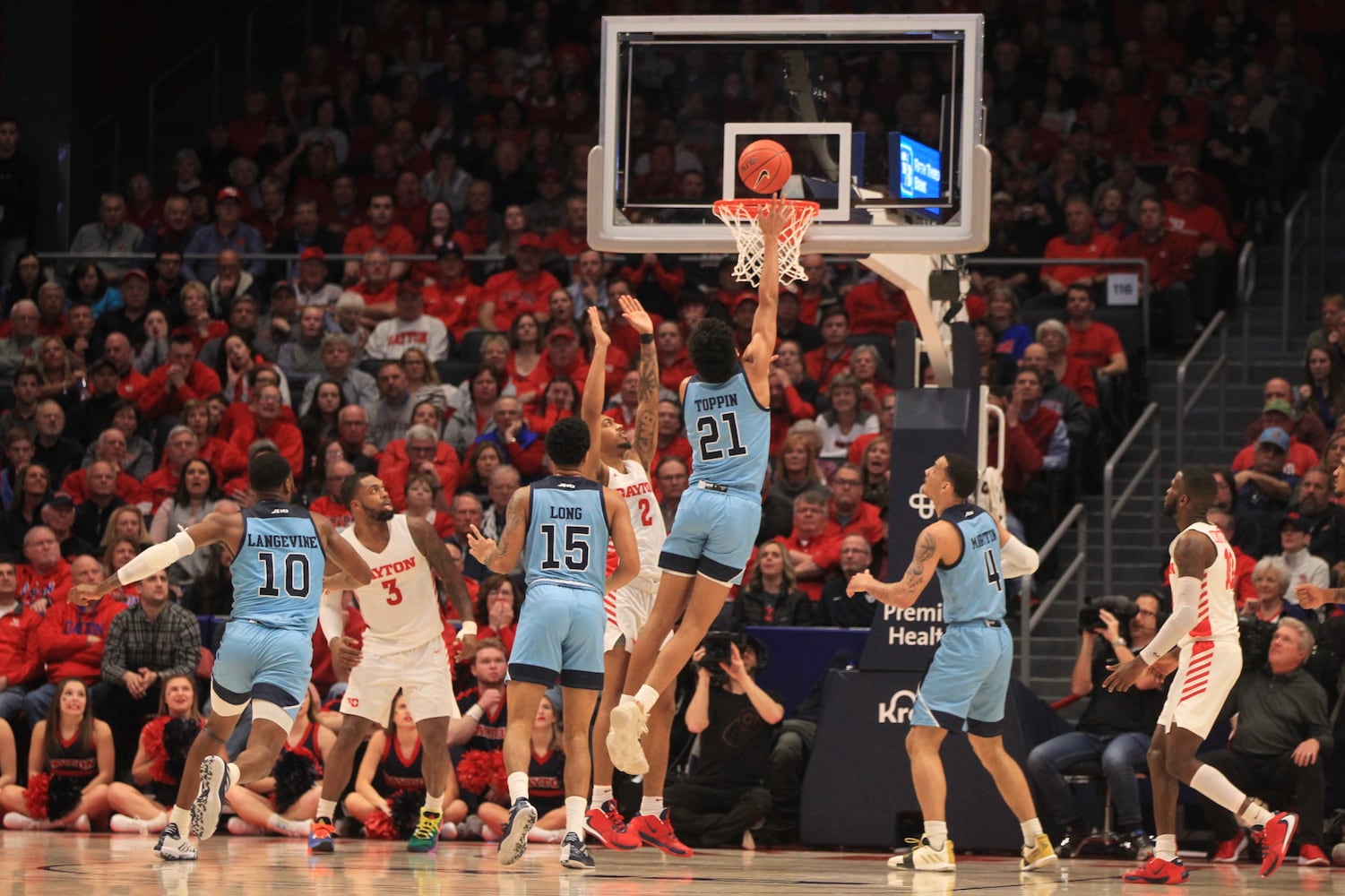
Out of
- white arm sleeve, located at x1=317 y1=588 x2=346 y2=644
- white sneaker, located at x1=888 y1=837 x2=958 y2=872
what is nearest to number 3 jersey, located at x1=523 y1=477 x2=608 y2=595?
white arm sleeve, located at x1=317 y1=588 x2=346 y2=644

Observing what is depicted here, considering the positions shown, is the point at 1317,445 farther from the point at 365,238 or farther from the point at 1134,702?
the point at 365,238

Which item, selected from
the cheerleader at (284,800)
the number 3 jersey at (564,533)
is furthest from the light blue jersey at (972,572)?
the cheerleader at (284,800)

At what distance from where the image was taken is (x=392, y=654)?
11.1 metres

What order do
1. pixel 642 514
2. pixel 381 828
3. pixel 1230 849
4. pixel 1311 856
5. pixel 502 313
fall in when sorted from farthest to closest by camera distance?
1. pixel 502 313
2. pixel 381 828
3. pixel 1230 849
4. pixel 642 514
5. pixel 1311 856

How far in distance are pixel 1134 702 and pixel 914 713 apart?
2202 millimetres

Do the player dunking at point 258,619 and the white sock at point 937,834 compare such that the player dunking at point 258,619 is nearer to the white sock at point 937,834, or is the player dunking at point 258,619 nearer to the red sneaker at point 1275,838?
the white sock at point 937,834

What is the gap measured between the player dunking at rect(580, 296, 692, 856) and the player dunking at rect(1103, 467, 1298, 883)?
8.02 feet

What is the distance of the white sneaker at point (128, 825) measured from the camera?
13.0m

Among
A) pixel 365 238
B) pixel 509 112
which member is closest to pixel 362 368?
pixel 365 238

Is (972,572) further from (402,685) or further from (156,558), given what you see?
(156,558)

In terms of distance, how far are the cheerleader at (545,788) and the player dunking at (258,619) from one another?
2412 mm

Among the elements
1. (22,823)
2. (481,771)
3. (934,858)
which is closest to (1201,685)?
(934,858)

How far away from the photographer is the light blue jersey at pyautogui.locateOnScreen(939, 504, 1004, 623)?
1046cm

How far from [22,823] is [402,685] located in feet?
12.6
